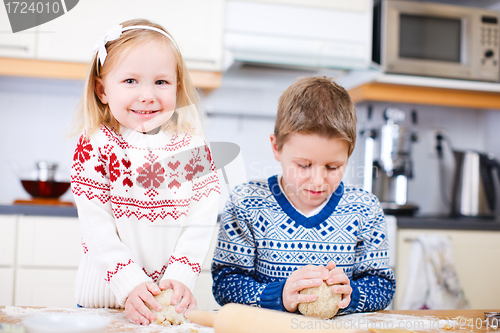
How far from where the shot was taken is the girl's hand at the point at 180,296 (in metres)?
0.63

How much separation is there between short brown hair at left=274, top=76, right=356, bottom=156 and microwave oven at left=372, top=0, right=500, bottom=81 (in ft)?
4.05

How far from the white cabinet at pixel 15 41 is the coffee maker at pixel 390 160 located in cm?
153

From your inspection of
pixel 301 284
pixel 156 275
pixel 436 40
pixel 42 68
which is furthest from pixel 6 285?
pixel 436 40

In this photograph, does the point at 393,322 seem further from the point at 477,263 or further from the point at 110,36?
the point at 477,263

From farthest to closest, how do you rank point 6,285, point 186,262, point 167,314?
point 6,285
point 186,262
point 167,314

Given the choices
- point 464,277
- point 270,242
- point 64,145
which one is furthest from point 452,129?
point 64,145

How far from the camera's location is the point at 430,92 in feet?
6.59

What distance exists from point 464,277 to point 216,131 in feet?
4.24

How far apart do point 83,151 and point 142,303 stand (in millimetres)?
276

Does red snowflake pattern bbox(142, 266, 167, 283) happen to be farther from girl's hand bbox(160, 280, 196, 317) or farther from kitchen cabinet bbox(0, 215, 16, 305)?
kitchen cabinet bbox(0, 215, 16, 305)

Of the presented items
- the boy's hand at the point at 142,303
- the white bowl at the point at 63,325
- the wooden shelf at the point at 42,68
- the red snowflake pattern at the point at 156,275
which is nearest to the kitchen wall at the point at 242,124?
the wooden shelf at the point at 42,68

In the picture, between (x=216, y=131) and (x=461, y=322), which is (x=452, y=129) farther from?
(x=461, y=322)

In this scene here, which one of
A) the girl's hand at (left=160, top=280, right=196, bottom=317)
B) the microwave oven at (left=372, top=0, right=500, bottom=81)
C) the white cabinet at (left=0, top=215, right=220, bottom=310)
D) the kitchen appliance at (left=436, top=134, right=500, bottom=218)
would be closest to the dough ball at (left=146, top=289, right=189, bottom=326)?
the girl's hand at (left=160, top=280, right=196, bottom=317)

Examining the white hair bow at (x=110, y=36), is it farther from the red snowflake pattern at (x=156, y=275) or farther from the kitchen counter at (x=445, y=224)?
the kitchen counter at (x=445, y=224)
